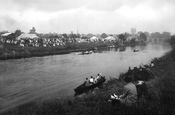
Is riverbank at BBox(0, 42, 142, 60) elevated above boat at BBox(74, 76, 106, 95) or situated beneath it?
elevated above

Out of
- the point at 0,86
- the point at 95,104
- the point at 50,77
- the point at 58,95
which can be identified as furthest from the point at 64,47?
the point at 95,104

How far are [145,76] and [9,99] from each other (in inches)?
799

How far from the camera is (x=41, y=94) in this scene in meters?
21.4

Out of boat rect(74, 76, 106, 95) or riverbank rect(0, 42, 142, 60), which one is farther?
riverbank rect(0, 42, 142, 60)

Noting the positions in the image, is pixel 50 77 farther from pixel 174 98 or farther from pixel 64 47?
pixel 64 47

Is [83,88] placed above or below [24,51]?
below

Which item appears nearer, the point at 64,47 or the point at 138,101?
the point at 138,101

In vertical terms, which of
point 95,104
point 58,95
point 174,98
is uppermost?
point 174,98

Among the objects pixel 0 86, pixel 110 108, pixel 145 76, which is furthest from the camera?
pixel 0 86

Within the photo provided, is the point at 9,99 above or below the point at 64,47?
below

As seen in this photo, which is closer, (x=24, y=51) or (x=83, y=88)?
(x=83, y=88)

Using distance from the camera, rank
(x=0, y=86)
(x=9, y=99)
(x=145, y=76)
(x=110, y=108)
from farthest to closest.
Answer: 1. (x=0, y=86)
2. (x=145, y=76)
3. (x=9, y=99)
4. (x=110, y=108)

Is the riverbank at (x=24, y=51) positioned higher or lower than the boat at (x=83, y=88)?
higher

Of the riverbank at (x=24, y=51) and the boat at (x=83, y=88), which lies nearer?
the boat at (x=83, y=88)
